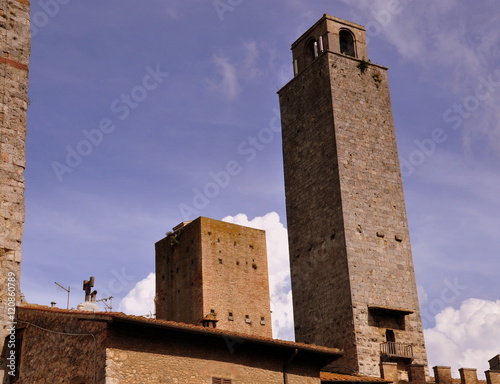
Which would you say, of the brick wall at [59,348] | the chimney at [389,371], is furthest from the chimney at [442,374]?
the brick wall at [59,348]

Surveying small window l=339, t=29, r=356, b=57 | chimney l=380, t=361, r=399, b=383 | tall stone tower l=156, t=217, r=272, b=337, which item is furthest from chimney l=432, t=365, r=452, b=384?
small window l=339, t=29, r=356, b=57

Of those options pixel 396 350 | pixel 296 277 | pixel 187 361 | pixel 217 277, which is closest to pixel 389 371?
pixel 396 350

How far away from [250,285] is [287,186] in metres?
5.17

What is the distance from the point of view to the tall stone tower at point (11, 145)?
43.4 ft

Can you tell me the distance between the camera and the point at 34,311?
15.1m

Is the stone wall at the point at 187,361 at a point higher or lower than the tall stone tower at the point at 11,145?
lower

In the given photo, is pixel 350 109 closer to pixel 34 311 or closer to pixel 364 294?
pixel 364 294

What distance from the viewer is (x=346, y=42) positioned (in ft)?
99.7

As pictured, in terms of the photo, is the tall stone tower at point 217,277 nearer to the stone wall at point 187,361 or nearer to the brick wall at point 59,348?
the stone wall at point 187,361

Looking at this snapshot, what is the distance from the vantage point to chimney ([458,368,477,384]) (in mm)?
22062

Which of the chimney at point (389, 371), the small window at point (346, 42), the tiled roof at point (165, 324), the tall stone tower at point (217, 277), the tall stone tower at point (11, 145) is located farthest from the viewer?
the small window at point (346, 42)

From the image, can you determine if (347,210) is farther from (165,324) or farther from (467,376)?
(165,324)

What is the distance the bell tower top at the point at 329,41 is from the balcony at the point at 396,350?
11.4 meters

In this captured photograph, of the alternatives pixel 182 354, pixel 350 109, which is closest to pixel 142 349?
pixel 182 354
